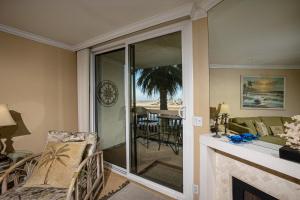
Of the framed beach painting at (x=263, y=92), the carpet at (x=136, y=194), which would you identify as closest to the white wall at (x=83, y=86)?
the carpet at (x=136, y=194)

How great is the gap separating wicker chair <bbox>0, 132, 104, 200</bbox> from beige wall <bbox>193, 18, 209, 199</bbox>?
1.27 metres

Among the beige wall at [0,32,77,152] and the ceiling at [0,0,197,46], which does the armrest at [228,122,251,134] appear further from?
the beige wall at [0,32,77,152]

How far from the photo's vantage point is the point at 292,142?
1091mm

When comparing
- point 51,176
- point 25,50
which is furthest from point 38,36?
point 51,176

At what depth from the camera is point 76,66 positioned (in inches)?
128

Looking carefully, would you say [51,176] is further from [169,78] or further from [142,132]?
[169,78]

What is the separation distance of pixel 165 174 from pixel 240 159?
143cm

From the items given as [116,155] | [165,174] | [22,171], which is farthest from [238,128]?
[22,171]

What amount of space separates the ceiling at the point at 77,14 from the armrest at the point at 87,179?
1.77 meters

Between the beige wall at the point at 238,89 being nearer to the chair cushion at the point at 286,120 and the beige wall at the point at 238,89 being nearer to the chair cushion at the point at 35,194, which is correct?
the chair cushion at the point at 286,120

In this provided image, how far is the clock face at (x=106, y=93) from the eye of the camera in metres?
3.14

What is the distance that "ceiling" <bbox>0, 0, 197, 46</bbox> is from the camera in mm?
1813

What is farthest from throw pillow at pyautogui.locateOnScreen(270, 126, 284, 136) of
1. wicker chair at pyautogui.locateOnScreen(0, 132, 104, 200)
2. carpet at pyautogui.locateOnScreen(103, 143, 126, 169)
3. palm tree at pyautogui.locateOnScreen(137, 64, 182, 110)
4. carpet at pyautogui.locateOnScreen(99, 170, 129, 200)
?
carpet at pyautogui.locateOnScreen(103, 143, 126, 169)

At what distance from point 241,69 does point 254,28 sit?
36 cm
